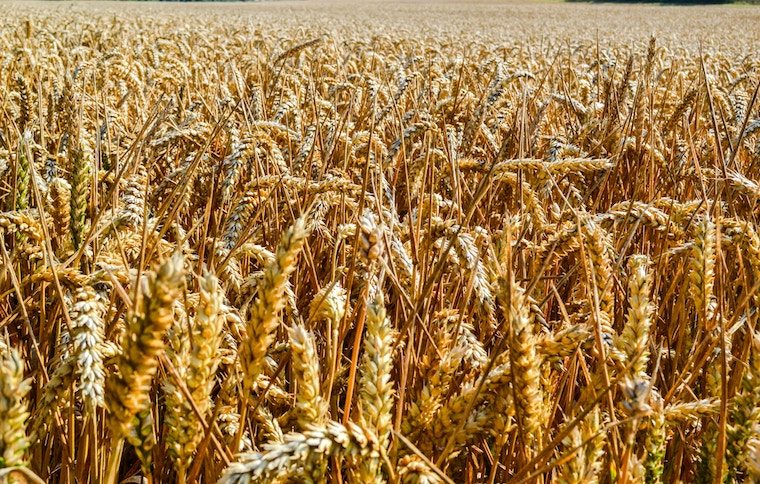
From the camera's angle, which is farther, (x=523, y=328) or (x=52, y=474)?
(x=52, y=474)

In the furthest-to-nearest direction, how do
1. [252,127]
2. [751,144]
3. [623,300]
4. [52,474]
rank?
1. [751,144]
2. [252,127]
3. [623,300]
4. [52,474]

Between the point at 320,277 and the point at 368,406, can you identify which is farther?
the point at 320,277

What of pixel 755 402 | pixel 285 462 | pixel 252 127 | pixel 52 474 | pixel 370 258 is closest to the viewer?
pixel 285 462

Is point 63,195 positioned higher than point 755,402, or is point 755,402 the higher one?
point 63,195

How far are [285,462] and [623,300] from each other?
40.5 inches

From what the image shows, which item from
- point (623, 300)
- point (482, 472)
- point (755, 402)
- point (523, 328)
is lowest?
point (482, 472)

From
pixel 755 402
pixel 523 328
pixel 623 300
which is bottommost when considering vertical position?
pixel 623 300

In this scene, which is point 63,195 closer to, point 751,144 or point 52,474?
point 52,474

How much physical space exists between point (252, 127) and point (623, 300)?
0.99 metres

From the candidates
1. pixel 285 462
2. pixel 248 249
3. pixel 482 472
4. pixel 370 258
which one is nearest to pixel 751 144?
pixel 482 472

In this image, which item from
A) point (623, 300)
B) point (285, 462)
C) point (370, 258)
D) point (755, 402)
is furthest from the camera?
point (623, 300)

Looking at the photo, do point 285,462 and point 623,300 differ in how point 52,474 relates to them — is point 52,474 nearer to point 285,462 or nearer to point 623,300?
point 285,462

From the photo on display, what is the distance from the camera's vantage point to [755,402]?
75 cm

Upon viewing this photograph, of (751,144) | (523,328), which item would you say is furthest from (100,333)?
(751,144)
